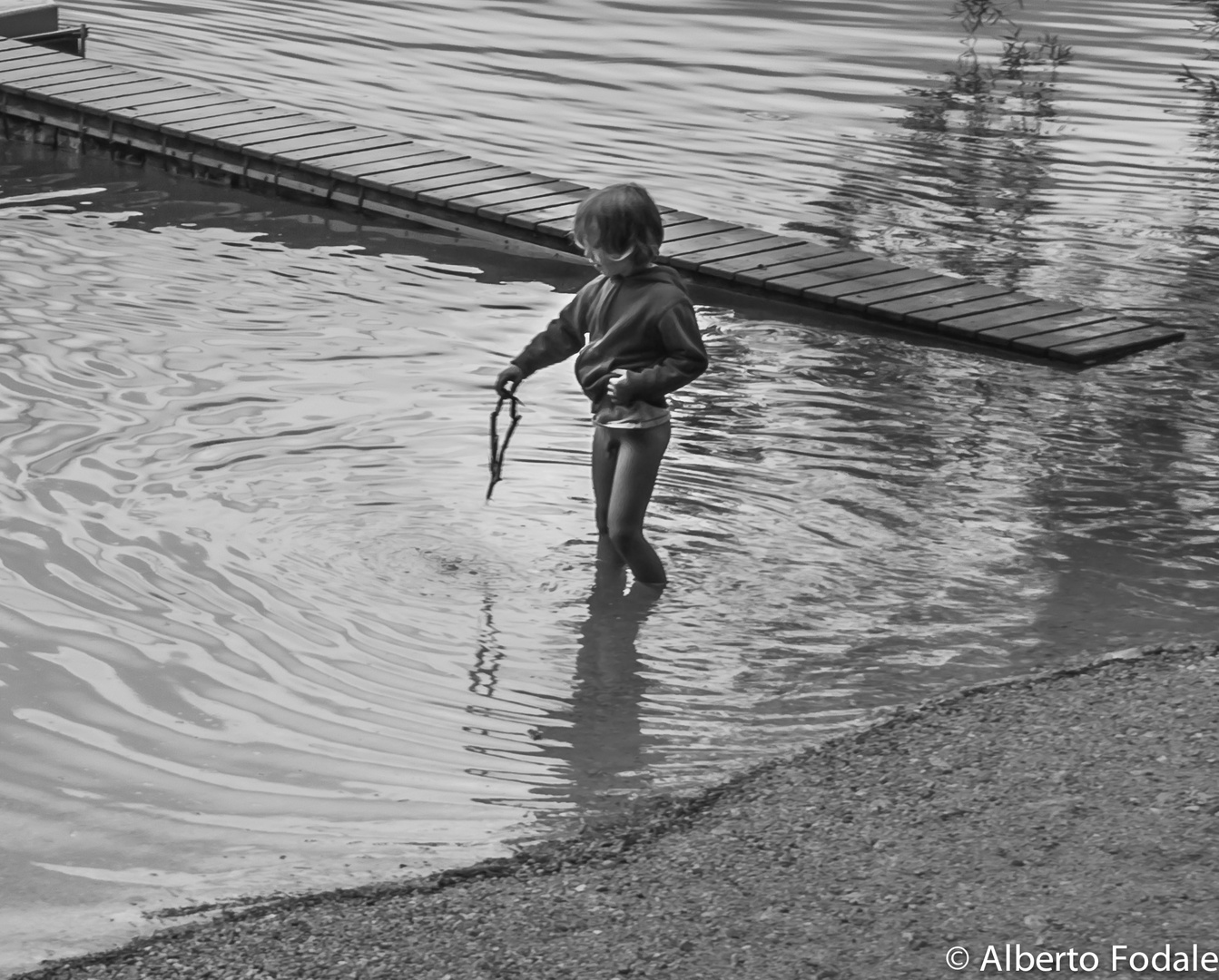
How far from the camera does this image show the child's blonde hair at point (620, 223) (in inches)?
196

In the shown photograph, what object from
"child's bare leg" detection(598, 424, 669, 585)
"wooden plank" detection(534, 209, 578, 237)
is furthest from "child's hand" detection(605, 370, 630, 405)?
"wooden plank" detection(534, 209, 578, 237)

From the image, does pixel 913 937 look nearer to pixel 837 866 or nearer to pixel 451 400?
pixel 837 866

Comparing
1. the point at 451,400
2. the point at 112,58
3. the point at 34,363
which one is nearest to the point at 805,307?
the point at 451,400

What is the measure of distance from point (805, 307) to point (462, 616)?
4381 millimetres

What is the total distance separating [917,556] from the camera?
19.9 ft

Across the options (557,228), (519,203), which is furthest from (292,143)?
(557,228)

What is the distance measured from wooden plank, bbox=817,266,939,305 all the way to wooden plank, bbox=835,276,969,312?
28 mm

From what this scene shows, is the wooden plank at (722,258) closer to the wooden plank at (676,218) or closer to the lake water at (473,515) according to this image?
the lake water at (473,515)

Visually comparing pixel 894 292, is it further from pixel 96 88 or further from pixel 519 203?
pixel 96 88

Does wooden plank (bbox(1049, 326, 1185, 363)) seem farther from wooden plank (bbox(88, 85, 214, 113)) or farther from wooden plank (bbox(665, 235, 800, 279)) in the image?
wooden plank (bbox(88, 85, 214, 113))

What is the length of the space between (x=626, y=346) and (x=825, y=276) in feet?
14.2

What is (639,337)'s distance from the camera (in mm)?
5199

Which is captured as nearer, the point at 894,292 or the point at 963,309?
the point at 963,309

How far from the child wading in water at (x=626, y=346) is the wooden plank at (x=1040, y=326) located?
3684mm
